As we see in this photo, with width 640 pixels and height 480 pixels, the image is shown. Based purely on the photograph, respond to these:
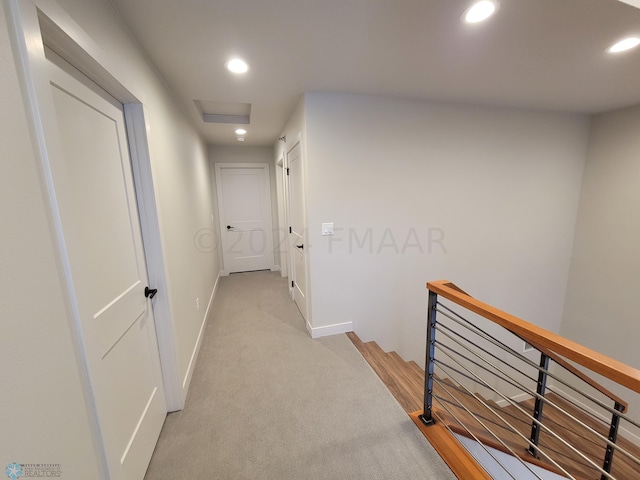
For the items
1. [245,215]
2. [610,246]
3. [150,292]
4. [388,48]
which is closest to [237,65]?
[388,48]

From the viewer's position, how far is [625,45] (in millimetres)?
1595

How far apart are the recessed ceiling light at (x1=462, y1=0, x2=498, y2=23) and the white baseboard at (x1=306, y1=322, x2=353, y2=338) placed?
2.47 meters

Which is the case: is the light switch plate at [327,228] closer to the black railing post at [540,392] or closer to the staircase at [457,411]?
the staircase at [457,411]

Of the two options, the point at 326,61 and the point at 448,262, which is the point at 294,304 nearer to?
the point at 448,262

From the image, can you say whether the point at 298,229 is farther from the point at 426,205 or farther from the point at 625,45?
the point at 625,45

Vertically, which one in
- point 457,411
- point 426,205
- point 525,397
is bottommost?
point 525,397

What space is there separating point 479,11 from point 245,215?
419 centimetres

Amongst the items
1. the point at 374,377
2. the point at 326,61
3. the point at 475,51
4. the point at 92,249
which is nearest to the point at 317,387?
the point at 374,377

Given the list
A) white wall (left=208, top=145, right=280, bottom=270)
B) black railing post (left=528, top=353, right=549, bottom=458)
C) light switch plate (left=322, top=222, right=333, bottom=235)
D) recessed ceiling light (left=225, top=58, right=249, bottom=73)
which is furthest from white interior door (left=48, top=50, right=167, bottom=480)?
white wall (left=208, top=145, right=280, bottom=270)

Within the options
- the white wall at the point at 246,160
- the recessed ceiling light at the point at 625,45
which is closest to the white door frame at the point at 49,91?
the recessed ceiling light at the point at 625,45

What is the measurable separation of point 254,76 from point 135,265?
62.0 inches

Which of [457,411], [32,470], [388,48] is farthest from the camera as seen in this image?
[457,411]

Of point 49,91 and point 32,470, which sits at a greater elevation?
point 49,91

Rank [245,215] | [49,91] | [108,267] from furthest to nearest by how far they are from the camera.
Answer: [245,215] < [108,267] < [49,91]
